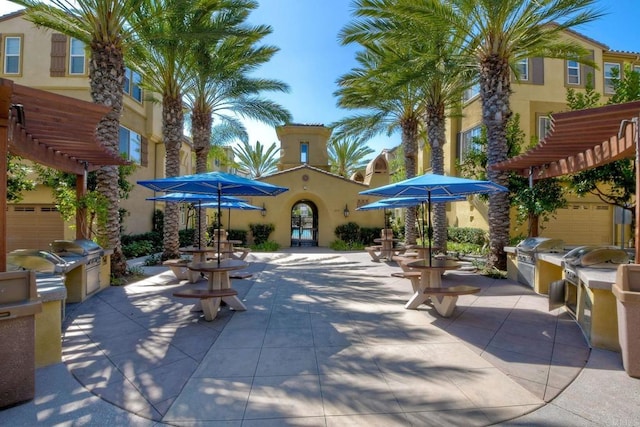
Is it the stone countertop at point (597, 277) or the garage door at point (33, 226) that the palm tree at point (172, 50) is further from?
the stone countertop at point (597, 277)

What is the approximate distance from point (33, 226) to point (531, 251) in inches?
774

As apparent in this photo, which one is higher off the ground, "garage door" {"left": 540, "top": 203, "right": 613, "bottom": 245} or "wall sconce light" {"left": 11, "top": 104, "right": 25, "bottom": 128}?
"wall sconce light" {"left": 11, "top": 104, "right": 25, "bottom": 128}

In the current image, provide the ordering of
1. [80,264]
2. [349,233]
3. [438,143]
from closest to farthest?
[80,264]
[438,143]
[349,233]

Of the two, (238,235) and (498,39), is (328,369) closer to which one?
(498,39)

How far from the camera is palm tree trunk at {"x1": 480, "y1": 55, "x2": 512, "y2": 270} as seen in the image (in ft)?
37.7

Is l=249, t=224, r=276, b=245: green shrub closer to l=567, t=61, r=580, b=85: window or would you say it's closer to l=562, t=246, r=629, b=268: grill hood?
l=562, t=246, r=629, b=268: grill hood

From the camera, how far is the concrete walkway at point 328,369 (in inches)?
144

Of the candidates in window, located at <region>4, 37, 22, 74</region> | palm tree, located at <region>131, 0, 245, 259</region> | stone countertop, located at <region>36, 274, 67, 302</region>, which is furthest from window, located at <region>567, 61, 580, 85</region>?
window, located at <region>4, 37, 22, 74</region>

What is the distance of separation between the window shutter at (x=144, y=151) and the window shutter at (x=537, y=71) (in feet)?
69.4

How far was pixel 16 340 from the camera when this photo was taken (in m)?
3.85

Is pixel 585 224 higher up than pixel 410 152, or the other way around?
pixel 410 152

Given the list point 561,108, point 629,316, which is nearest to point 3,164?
point 629,316

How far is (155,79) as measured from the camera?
1410cm

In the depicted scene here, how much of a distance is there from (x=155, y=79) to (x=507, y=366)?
1471cm
